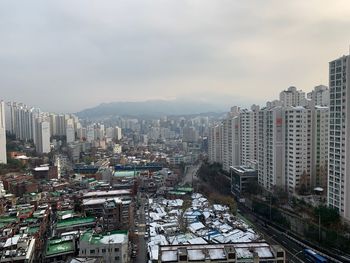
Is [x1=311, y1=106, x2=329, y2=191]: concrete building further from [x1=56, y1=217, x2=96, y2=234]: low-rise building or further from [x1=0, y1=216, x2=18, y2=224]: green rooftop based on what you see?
[x1=0, y1=216, x2=18, y2=224]: green rooftop

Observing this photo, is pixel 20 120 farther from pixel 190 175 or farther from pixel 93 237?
pixel 93 237

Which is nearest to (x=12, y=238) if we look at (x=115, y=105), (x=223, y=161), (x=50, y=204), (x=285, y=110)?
(x=50, y=204)

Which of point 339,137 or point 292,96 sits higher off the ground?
point 292,96

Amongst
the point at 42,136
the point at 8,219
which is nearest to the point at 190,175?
the point at 42,136

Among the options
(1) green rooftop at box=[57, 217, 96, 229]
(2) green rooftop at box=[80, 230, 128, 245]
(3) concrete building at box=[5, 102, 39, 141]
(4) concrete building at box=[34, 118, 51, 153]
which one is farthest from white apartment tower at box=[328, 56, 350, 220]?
(3) concrete building at box=[5, 102, 39, 141]

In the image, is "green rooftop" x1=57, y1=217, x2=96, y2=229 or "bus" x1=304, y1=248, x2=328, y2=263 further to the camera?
"green rooftop" x1=57, y1=217, x2=96, y2=229
